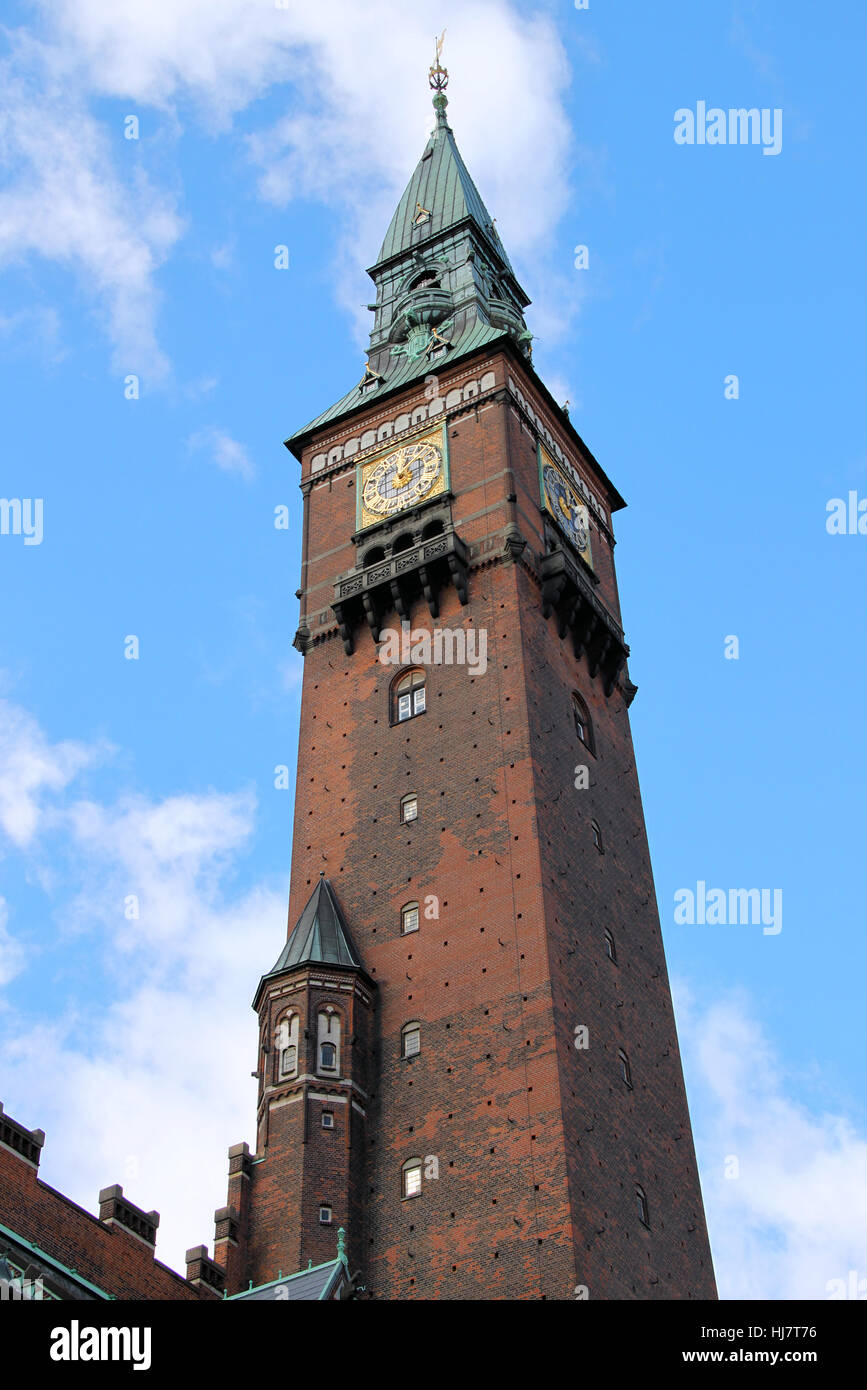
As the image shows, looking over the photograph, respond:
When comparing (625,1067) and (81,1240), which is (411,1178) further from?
(81,1240)

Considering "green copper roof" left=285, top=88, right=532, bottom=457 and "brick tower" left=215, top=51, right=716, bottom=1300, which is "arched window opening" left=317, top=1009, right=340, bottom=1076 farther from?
"green copper roof" left=285, top=88, right=532, bottom=457

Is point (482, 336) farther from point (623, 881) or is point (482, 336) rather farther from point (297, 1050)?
point (297, 1050)

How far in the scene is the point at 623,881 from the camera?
54.3 metres

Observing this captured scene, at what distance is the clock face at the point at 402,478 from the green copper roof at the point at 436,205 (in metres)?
18.1

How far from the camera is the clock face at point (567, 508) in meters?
61.6

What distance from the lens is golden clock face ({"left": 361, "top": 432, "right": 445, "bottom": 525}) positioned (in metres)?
59.6

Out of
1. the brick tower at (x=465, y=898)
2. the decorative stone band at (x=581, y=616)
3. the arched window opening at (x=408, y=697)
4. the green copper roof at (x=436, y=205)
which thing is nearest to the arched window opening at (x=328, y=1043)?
the brick tower at (x=465, y=898)

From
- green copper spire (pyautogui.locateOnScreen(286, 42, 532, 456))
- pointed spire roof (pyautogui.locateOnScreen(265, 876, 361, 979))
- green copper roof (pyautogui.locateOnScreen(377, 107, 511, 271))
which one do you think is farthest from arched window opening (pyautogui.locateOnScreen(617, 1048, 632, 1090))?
green copper roof (pyautogui.locateOnScreen(377, 107, 511, 271))

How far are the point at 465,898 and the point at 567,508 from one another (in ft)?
64.6

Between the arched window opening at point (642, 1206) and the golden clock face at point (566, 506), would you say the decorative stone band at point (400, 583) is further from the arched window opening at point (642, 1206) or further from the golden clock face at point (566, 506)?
the arched window opening at point (642, 1206)

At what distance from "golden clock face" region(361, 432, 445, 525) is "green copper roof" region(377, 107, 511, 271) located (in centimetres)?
1809
